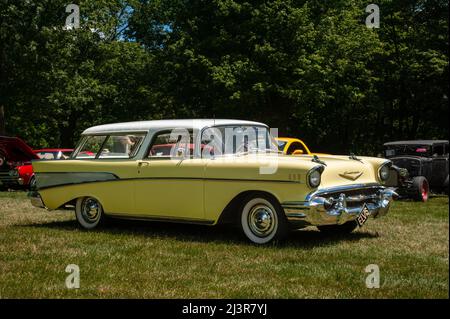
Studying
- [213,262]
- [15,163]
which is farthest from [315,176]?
[15,163]

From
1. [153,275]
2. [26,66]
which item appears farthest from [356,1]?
[153,275]

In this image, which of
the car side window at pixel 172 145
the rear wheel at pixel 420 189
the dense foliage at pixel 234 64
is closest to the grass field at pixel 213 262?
the car side window at pixel 172 145

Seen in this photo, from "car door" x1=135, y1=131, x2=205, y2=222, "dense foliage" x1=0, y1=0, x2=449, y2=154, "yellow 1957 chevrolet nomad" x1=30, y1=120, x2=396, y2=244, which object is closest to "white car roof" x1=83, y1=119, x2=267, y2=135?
"yellow 1957 chevrolet nomad" x1=30, y1=120, x2=396, y2=244

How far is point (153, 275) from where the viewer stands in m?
5.39

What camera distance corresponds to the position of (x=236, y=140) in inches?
317

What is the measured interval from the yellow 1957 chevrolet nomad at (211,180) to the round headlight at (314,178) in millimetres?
12

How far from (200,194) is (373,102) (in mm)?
24708

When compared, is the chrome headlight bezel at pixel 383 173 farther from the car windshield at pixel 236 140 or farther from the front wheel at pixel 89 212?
the front wheel at pixel 89 212

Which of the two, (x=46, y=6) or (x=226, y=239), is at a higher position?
(x=46, y=6)

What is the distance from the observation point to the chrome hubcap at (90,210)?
875 cm

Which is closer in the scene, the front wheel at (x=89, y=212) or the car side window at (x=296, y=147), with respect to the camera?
the front wheel at (x=89, y=212)

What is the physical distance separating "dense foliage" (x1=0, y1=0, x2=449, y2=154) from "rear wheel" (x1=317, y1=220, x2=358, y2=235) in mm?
14696

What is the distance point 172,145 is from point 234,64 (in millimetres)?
17958

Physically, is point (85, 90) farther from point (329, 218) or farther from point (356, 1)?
point (329, 218)
